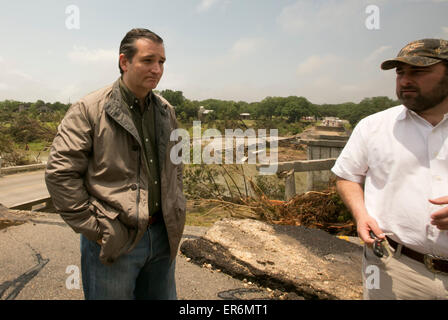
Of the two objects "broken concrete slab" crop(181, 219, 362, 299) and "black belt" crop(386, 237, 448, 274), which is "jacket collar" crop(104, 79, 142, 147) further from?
"broken concrete slab" crop(181, 219, 362, 299)

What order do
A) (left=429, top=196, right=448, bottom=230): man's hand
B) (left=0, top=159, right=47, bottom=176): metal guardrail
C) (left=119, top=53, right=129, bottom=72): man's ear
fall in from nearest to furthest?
(left=429, top=196, right=448, bottom=230): man's hand → (left=119, top=53, right=129, bottom=72): man's ear → (left=0, top=159, right=47, bottom=176): metal guardrail

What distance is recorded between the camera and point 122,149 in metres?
1.80

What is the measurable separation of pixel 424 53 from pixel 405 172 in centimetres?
68

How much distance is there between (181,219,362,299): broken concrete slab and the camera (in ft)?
10.2

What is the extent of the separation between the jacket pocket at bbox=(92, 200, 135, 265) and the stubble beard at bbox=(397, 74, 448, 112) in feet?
6.10

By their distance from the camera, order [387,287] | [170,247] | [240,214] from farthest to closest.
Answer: [240,214], [170,247], [387,287]

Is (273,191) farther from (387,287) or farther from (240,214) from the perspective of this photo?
(387,287)

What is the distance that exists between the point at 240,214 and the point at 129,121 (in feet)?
14.9

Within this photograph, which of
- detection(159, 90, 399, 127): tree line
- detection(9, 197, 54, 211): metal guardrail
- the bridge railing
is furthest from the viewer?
detection(159, 90, 399, 127): tree line

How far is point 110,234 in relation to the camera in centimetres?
170

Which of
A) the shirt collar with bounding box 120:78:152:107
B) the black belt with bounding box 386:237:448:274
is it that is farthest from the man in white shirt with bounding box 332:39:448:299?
the shirt collar with bounding box 120:78:152:107

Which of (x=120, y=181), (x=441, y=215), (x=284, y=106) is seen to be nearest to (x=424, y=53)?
(x=441, y=215)

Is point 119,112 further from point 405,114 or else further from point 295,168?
point 295,168
